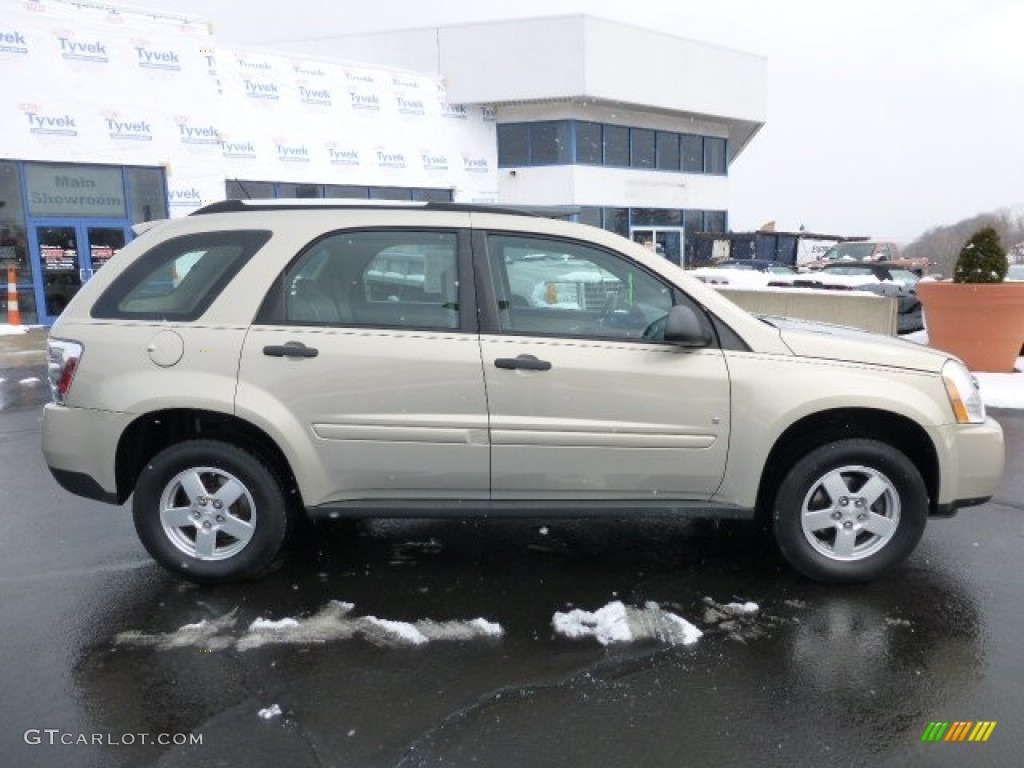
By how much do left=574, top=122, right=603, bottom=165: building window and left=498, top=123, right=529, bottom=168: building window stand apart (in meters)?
1.77

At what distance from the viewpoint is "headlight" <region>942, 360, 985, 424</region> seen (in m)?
3.70

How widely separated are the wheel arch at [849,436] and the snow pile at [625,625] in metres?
0.81

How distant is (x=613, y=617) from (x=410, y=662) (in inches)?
36.4

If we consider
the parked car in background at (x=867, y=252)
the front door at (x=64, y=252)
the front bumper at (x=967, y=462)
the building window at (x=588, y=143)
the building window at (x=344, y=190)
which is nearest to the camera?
the front bumper at (x=967, y=462)

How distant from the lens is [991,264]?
9.23m

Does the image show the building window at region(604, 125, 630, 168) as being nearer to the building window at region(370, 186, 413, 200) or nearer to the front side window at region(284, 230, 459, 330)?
the building window at region(370, 186, 413, 200)

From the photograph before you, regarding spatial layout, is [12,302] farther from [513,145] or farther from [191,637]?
[513,145]

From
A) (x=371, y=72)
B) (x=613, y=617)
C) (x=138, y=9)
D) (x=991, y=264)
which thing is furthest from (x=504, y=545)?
(x=371, y=72)

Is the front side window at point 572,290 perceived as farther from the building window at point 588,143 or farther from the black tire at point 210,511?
the building window at point 588,143

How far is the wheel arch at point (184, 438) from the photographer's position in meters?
3.73

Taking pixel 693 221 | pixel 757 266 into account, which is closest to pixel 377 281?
pixel 757 266

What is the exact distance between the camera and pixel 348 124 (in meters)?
22.6

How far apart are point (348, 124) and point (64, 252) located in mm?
8804

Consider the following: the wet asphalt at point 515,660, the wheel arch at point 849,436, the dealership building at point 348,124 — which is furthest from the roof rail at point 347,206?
the dealership building at point 348,124
